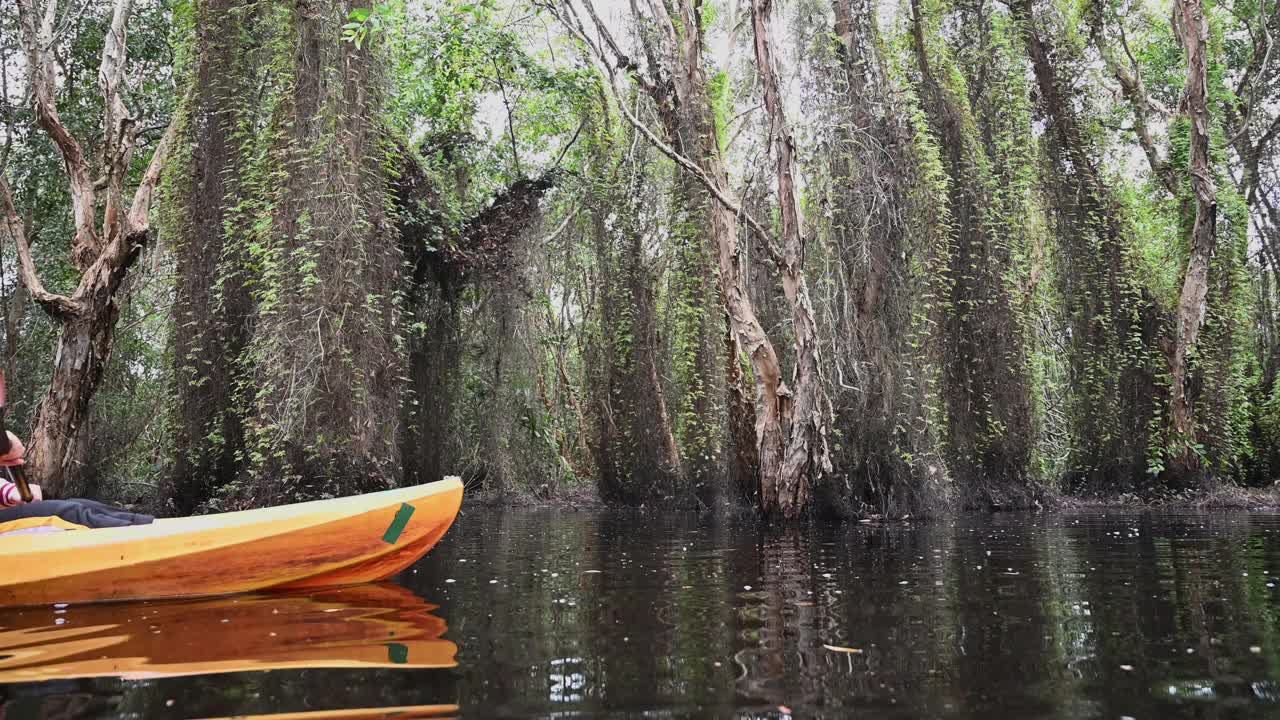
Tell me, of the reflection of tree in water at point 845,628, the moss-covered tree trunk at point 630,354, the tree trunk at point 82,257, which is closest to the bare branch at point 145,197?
the tree trunk at point 82,257

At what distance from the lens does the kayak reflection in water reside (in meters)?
4.32

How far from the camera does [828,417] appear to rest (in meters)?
8.69

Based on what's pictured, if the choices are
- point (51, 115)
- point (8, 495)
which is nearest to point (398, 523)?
point (8, 495)

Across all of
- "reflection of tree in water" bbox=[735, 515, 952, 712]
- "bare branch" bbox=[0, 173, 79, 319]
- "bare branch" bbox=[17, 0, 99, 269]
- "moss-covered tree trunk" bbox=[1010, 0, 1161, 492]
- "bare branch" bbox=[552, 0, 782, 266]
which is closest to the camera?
"reflection of tree in water" bbox=[735, 515, 952, 712]

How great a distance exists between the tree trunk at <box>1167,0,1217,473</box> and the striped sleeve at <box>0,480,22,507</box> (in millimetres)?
11902

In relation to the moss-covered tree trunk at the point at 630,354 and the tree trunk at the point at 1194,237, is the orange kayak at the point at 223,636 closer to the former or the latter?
the moss-covered tree trunk at the point at 630,354

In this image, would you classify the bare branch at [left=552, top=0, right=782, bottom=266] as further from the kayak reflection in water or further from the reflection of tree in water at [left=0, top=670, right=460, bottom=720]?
the reflection of tree in water at [left=0, top=670, right=460, bottom=720]

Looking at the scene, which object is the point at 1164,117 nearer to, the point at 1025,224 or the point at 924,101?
the point at 1025,224

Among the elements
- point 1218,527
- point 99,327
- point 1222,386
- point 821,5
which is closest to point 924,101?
point 821,5

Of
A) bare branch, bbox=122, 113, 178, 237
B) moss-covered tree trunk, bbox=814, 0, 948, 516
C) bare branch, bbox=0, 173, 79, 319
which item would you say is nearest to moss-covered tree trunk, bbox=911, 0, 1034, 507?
moss-covered tree trunk, bbox=814, 0, 948, 516

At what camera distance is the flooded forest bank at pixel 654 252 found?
8891mm

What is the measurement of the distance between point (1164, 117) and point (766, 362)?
8.28m

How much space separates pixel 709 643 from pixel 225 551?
8.36 ft

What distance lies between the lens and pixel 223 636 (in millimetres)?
3270
